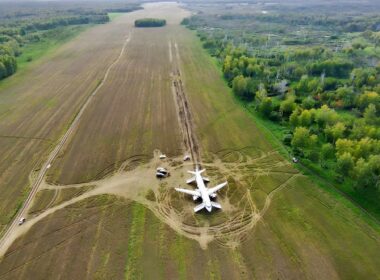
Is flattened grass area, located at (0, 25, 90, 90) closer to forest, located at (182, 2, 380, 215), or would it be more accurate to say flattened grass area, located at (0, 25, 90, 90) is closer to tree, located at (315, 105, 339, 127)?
forest, located at (182, 2, 380, 215)

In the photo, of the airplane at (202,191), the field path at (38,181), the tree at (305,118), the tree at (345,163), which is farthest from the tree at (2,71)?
the tree at (345,163)

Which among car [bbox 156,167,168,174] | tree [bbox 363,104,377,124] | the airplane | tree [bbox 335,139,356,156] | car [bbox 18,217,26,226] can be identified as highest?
tree [bbox 335,139,356,156]

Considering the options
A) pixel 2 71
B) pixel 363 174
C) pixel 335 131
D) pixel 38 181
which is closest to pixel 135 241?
pixel 38 181

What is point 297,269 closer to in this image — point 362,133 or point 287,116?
point 362,133

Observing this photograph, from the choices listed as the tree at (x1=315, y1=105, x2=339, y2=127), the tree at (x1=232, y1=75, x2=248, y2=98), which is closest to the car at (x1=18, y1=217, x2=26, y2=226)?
the tree at (x1=315, y1=105, x2=339, y2=127)

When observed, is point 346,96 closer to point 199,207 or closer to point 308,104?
point 308,104

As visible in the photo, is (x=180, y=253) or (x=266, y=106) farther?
(x=266, y=106)
